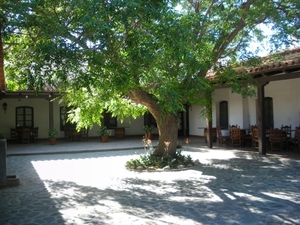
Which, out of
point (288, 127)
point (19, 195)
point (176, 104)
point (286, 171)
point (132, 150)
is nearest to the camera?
point (176, 104)

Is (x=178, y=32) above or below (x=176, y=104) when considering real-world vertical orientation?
above

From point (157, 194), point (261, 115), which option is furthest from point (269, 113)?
point (157, 194)

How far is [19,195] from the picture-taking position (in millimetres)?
6371

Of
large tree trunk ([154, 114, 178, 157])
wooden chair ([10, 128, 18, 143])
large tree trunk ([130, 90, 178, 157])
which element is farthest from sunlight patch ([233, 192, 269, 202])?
wooden chair ([10, 128, 18, 143])

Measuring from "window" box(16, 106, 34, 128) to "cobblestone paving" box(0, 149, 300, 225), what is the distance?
9082 mm

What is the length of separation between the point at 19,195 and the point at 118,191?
1961mm

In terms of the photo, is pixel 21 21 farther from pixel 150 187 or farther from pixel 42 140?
pixel 42 140

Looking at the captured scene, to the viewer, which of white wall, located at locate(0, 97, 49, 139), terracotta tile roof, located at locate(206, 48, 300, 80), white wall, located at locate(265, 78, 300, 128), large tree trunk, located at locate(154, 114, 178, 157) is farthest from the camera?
white wall, located at locate(0, 97, 49, 139)

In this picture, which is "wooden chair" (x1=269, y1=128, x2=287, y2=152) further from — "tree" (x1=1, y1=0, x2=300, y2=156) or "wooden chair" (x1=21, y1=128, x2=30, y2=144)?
"wooden chair" (x1=21, y1=128, x2=30, y2=144)

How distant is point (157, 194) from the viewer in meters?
6.27

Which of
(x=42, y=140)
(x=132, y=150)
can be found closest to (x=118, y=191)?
(x=132, y=150)

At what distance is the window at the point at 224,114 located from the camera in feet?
55.8

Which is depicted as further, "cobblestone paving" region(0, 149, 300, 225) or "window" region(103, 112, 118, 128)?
"window" region(103, 112, 118, 128)

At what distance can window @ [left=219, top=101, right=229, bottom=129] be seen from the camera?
17.0 metres
